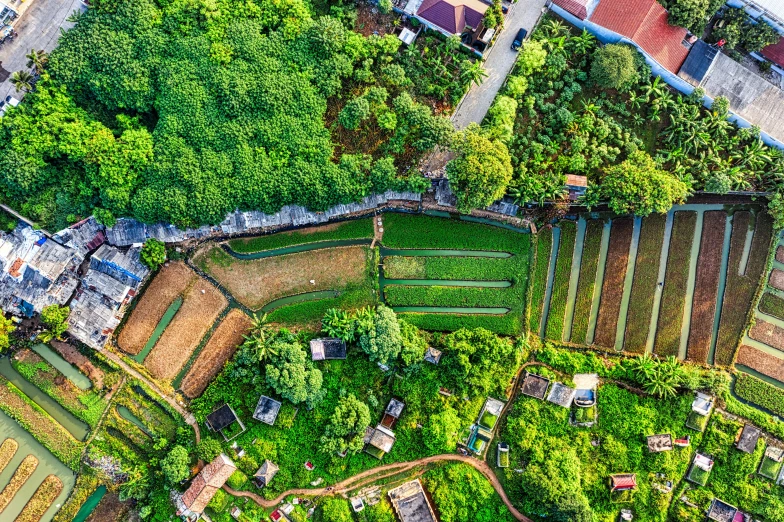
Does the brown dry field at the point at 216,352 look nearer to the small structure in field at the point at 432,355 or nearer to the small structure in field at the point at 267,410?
the small structure in field at the point at 267,410

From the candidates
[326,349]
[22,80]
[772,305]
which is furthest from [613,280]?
[22,80]

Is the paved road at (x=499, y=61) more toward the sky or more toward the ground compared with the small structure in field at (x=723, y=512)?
more toward the sky

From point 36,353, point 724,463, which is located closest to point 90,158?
point 36,353

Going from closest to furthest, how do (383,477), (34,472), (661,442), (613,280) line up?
(661,442) → (383,477) → (34,472) → (613,280)

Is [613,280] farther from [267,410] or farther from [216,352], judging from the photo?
[216,352]

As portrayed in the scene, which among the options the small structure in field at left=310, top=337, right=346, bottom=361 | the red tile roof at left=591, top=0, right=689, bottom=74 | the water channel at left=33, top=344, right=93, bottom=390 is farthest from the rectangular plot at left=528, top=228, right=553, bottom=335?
the water channel at left=33, top=344, right=93, bottom=390

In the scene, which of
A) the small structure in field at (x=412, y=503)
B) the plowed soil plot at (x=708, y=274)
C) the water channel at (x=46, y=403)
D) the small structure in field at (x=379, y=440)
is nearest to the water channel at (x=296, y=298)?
the small structure in field at (x=379, y=440)

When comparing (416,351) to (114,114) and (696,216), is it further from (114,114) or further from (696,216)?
(114,114)
